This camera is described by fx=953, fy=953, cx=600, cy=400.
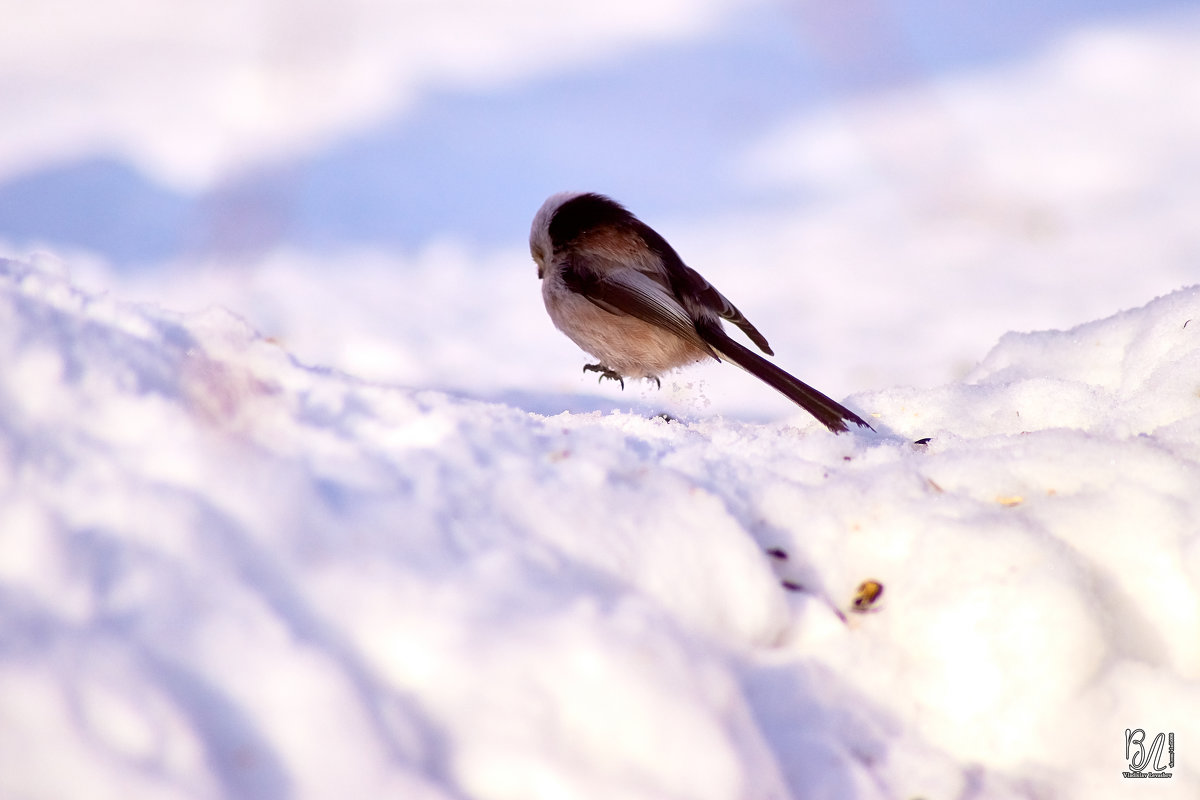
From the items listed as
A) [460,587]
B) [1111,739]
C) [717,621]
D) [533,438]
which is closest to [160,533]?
[460,587]

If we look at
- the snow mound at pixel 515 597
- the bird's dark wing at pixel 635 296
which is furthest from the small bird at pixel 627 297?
the snow mound at pixel 515 597

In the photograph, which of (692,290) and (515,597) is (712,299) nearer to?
(692,290)

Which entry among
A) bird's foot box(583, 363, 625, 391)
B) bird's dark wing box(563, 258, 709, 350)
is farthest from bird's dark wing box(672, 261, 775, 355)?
bird's foot box(583, 363, 625, 391)

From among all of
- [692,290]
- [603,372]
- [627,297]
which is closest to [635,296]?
[627,297]

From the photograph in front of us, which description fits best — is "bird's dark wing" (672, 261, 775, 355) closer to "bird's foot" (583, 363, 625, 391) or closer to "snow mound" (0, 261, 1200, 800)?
"bird's foot" (583, 363, 625, 391)

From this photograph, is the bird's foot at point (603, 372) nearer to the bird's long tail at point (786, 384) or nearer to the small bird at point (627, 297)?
the small bird at point (627, 297)

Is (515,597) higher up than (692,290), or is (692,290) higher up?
(692,290)

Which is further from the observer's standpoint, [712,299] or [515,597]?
[712,299]
